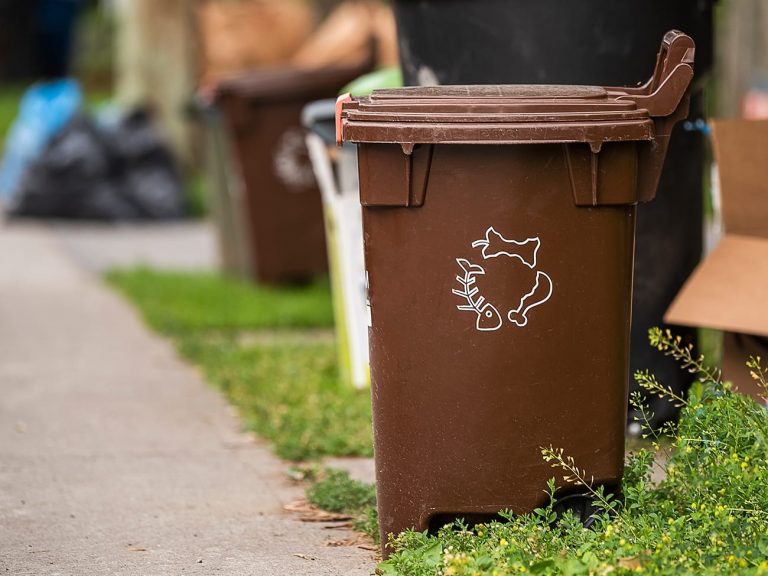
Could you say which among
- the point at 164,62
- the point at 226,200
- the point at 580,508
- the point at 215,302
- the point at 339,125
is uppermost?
the point at 339,125

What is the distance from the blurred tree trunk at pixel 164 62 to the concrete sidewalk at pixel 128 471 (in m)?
7.91

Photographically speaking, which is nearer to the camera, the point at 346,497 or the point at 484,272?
the point at 484,272

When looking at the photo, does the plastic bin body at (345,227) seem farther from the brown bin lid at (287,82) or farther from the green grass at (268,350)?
the brown bin lid at (287,82)

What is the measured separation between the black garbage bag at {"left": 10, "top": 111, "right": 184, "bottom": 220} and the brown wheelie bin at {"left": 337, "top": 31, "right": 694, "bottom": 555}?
9.16m

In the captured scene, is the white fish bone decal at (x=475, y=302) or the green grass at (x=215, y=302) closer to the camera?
the white fish bone decal at (x=475, y=302)

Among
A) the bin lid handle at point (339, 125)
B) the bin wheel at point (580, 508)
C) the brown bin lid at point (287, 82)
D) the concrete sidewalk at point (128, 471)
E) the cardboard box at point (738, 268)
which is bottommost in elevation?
the concrete sidewalk at point (128, 471)

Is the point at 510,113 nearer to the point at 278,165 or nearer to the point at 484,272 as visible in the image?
the point at 484,272

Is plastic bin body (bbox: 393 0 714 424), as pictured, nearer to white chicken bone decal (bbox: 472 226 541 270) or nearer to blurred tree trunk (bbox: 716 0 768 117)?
white chicken bone decal (bbox: 472 226 541 270)

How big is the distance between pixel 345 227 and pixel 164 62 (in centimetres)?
1069

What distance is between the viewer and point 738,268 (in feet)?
15.5

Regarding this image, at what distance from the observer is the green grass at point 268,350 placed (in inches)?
223

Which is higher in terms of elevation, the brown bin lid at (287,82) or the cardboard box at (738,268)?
the brown bin lid at (287,82)

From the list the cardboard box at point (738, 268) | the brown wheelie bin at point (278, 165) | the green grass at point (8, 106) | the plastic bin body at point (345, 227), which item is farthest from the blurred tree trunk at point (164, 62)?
the cardboard box at point (738, 268)

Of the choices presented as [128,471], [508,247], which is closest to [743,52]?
[128,471]
